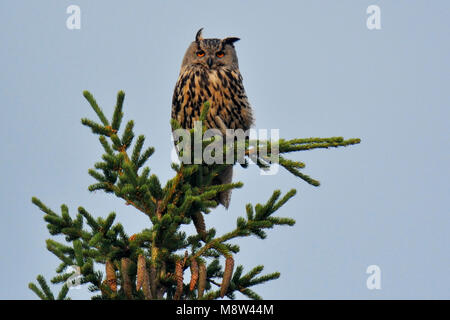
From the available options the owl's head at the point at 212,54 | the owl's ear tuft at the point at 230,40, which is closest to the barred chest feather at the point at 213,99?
the owl's head at the point at 212,54

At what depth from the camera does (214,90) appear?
6152 mm

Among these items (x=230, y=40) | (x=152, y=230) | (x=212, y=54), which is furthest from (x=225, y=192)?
(x=152, y=230)

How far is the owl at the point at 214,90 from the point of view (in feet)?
20.0

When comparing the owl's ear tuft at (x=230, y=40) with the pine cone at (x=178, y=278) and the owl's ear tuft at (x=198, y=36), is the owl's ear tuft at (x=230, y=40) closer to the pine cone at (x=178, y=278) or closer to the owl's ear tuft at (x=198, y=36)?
the owl's ear tuft at (x=198, y=36)

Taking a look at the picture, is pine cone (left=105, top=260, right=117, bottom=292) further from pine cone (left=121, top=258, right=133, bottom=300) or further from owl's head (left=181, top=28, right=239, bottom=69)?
owl's head (left=181, top=28, right=239, bottom=69)

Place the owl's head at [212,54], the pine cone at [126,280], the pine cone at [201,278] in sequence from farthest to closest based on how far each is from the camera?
1. the owl's head at [212,54]
2. the pine cone at [201,278]
3. the pine cone at [126,280]

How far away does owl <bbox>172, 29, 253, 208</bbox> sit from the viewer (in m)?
6.09

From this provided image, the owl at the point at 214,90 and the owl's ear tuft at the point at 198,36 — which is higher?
the owl's ear tuft at the point at 198,36

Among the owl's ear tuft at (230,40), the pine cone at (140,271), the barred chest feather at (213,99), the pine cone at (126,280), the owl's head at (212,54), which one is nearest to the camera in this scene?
the pine cone at (140,271)

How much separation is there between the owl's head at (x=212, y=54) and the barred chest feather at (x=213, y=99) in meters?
0.16

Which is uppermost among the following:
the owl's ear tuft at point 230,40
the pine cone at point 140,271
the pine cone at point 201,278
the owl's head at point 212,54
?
the owl's ear tuft at point 230,40

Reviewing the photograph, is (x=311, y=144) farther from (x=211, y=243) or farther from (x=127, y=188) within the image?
(x=127, y=188)

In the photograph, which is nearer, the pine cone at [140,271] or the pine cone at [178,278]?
the pine cone at [140,271]
